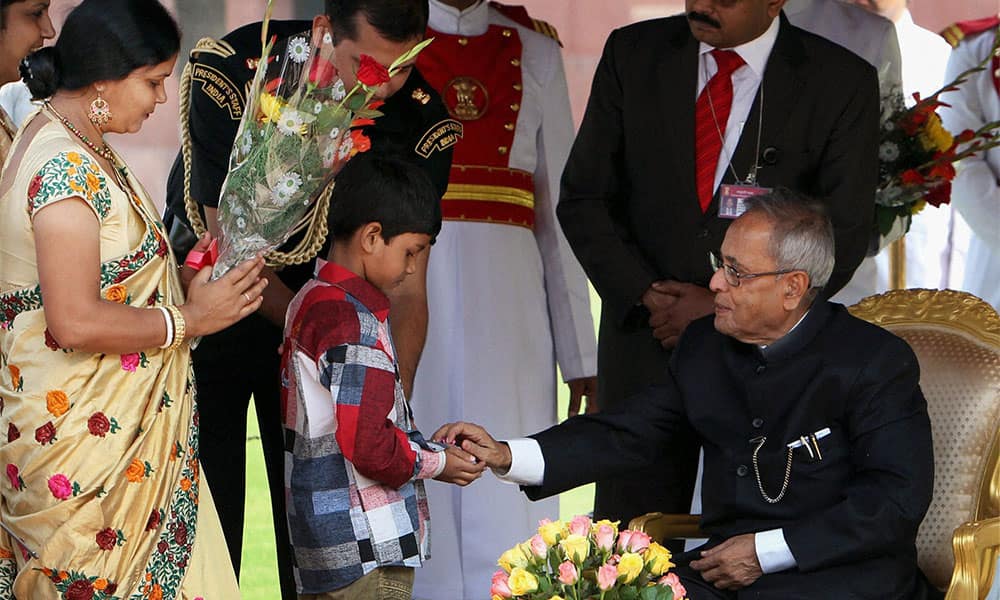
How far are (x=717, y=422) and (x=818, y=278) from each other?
402 millimetres

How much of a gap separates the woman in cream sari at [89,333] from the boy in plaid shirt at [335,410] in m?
0.29

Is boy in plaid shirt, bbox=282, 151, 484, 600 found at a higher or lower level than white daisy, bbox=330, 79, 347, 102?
lower

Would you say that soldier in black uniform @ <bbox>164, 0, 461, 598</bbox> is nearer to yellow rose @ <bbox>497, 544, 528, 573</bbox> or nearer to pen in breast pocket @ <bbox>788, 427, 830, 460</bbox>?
pen in breast pocket @ <bbox>788, 427, 830, 460</bbox>

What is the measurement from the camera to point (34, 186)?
116 inches

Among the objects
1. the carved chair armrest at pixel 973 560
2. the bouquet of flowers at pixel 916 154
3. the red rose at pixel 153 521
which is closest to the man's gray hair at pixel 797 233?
the carved chair armrest at pixel 973 560

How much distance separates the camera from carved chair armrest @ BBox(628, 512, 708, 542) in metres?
3.57

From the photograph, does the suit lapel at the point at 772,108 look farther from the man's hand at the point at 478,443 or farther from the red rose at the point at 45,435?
the red rose at the point at 45,435

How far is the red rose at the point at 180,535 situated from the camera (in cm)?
317

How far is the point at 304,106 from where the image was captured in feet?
10.3

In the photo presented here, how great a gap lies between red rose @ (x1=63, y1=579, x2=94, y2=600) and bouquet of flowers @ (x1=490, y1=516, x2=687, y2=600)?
2.94ft

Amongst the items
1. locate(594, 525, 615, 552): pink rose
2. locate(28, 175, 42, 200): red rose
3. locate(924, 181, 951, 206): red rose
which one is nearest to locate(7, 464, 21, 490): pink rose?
locate(28, 175, 42, 200): red rose

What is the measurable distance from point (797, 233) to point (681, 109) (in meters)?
0.90

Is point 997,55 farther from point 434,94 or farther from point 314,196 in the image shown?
point 314,196

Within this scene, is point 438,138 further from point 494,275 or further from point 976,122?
point 976,122
